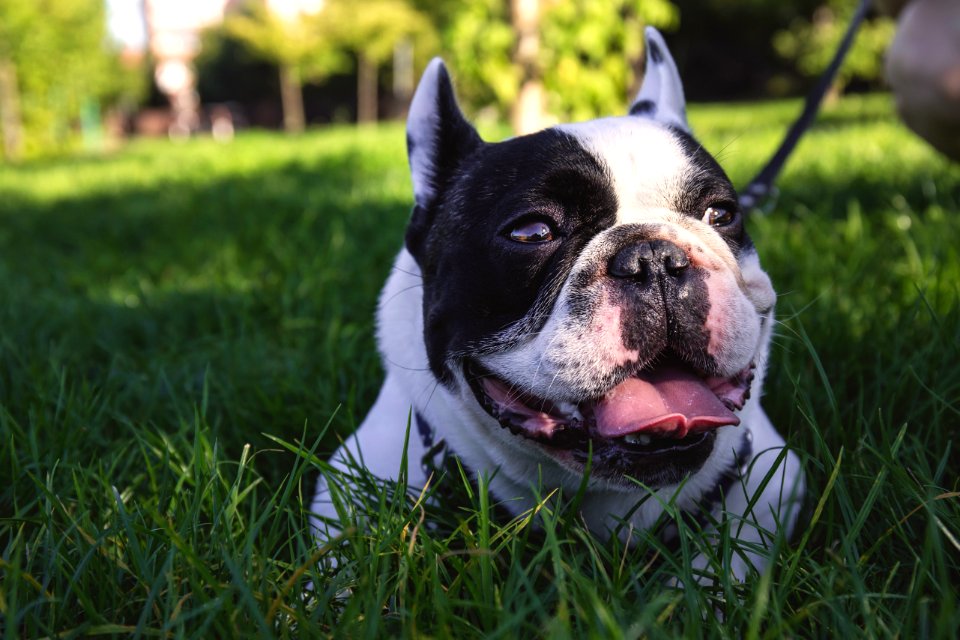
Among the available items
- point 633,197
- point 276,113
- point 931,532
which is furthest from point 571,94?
point 276,113

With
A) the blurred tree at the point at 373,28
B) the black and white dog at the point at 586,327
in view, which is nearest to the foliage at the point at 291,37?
the blurred tree at the point at 373,28

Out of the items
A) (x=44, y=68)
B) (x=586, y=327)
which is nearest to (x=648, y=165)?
(x=586, y=327)

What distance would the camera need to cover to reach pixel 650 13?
8.34 m

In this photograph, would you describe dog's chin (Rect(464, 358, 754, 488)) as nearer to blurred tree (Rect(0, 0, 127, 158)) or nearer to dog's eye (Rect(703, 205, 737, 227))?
dog's eye (Rect(703, 205, 737, 227))

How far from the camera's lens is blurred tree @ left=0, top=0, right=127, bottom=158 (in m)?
19.3

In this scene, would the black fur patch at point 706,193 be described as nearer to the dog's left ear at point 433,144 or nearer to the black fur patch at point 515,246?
the black fur patch at point 515,246

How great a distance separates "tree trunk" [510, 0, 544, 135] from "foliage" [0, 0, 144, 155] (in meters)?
16.6

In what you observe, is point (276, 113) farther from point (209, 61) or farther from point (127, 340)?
point (127, 340)

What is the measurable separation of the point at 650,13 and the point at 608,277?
7.45 metres

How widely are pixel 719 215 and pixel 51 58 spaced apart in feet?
74.7

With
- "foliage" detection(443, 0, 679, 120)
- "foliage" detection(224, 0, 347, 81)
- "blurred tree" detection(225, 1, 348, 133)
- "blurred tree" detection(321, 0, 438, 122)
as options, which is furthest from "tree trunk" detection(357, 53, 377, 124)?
"foliage" detection(443, 0, 679, 120)

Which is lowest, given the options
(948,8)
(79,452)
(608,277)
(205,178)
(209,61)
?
(209,61)

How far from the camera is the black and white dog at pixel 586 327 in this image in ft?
5.43

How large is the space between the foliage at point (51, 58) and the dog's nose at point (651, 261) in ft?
69.8
